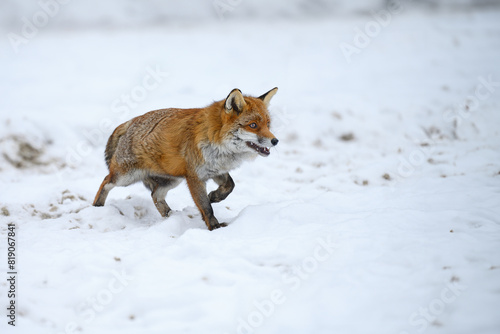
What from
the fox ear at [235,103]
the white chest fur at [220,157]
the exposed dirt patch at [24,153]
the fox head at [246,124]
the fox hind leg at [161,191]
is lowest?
the exposed dirt patch at [24,153]

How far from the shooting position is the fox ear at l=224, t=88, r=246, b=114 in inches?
199

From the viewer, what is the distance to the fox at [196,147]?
5211 millimetres

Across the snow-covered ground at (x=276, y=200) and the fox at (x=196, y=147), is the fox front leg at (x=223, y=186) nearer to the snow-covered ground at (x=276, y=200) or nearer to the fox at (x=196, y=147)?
the fox at (x=196, y=147)

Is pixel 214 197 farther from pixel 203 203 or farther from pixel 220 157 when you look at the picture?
pixel 220 157

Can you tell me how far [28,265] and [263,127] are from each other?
9.50 feet

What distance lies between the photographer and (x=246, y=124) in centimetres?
518

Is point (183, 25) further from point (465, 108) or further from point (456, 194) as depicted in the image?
point (456, 194)

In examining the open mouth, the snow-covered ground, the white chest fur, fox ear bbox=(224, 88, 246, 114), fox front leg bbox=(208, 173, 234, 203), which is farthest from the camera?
fox front leg bbox=(208, 173, 234, 203)

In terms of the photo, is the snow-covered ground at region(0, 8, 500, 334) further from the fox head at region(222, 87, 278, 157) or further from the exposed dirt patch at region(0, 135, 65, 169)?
the fox head at region(222, 87, 278, 157)

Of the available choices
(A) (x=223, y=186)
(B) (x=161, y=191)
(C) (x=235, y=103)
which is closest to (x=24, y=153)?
(B) (x=161, y=191)

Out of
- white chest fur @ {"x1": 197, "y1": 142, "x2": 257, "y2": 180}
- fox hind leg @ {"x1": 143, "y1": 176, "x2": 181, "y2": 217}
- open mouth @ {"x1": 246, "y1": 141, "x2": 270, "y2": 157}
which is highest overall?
open mouth @ {"x1": 246, "y1": 141, "x2": 270, "y2": 157}

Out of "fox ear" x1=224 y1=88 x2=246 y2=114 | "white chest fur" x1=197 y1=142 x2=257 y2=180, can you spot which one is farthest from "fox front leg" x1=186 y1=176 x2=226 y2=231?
"fox ear" x1=224 y1=88 x2=246 y2=114

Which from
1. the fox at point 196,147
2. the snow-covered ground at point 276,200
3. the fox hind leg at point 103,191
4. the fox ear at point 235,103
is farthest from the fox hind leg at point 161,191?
the fox ear at point 235,103

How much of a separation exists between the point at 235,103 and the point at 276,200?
2381mm
